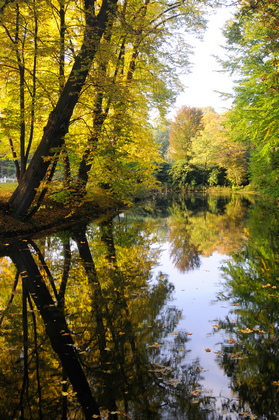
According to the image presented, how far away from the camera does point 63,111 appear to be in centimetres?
983

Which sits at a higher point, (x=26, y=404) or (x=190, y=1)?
(x=190, y=1)

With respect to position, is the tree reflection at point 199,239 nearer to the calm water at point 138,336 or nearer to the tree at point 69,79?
the calm water at point 138,336

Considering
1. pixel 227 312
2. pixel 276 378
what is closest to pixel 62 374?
pixel 276 378

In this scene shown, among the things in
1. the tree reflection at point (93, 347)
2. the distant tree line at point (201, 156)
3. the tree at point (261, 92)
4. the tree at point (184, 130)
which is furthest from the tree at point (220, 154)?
the tree reflection at point (93, 347)

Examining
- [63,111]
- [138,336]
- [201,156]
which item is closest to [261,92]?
[63,111]

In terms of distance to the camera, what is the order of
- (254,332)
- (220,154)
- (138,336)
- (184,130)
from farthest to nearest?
(184,130)
(220,154)
(254,332)
(138,336)

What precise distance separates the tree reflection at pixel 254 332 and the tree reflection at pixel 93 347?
42 centimetres

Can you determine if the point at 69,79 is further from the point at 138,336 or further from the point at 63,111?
the point at 138,336

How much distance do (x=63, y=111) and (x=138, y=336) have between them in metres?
7.62

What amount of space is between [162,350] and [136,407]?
3.17 ft

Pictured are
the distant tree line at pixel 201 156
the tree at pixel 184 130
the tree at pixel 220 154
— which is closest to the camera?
the tree at pixel 220 154

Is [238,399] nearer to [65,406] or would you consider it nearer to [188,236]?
[65,406]

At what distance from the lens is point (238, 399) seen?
2.81 meters

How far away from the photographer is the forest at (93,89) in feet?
32.8
